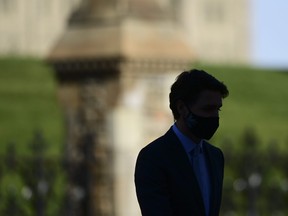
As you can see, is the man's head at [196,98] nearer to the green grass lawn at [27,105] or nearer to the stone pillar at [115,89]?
the stone pillar at [115,89]

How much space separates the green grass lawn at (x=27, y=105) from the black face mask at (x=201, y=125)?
20.3 meters

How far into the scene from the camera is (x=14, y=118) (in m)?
30.6

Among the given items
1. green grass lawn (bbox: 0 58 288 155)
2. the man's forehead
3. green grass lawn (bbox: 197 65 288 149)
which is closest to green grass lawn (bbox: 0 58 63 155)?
green grass lawn (bbox: 0 58 288 155)

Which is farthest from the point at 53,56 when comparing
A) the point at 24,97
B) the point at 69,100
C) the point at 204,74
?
the point at 24,97

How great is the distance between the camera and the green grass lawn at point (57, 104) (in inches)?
1145

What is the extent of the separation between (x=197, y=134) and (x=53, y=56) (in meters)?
8.10

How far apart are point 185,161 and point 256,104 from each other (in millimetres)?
31827

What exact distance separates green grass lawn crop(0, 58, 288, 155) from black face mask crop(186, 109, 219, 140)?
2037 centimetres

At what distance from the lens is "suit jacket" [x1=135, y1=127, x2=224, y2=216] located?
4.98 metres

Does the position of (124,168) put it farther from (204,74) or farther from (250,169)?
(204,74)

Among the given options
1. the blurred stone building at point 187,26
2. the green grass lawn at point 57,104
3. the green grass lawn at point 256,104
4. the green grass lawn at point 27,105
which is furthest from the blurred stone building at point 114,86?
the blurred stone building at point 187,26

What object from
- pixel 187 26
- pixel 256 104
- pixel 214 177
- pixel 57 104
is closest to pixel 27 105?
pixel 57 104

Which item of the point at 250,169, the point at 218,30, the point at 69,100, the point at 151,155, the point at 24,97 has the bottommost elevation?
the point at 218,30

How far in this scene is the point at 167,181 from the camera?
5.02 metres
